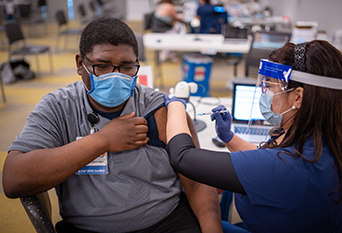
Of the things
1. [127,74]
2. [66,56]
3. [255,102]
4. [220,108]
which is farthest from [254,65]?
[66,56]

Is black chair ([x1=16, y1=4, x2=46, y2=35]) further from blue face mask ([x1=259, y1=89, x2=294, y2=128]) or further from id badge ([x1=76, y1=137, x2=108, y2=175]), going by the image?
blue face mask ([x1=259, y1=89, x2=294, y2=128])

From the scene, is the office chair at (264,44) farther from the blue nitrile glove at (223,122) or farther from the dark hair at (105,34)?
the dark hair at (105,34)

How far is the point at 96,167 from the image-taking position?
3.79 ft

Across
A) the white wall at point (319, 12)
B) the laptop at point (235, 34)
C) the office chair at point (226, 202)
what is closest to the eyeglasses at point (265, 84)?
the office chair at point (226, 202)

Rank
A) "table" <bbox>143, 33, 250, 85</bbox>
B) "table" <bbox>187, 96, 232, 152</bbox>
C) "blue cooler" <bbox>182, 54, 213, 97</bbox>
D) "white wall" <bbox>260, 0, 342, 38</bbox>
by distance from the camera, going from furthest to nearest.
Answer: "white wall" <bbox>260, 0, 342, 38</bbox>
"blue cooler" <bbox>182, 54, 213, 97</bbox>
"table" <bbox>143, 33, 250, 85</bbox>
"table" <bbox>187, 96, 232, 152</bbox>

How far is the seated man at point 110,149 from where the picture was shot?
44.1 inches

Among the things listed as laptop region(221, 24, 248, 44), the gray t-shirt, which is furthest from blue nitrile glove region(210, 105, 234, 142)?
laptop region(221, 24, 248, 44)

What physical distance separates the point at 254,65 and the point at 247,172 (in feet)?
9.83

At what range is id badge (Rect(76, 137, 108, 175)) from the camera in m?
1.15

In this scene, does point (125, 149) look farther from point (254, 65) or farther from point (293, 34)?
point (293, 34)

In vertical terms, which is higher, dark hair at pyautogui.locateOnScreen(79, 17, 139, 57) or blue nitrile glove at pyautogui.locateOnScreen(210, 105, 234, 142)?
dark hair at pyautogui.locateOnScreen(79, 17, 139, 57)

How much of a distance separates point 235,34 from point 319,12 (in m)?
2.14

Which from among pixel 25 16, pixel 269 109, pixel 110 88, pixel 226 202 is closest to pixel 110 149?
pixel 110 88

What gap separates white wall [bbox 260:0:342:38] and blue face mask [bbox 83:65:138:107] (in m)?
4.60
